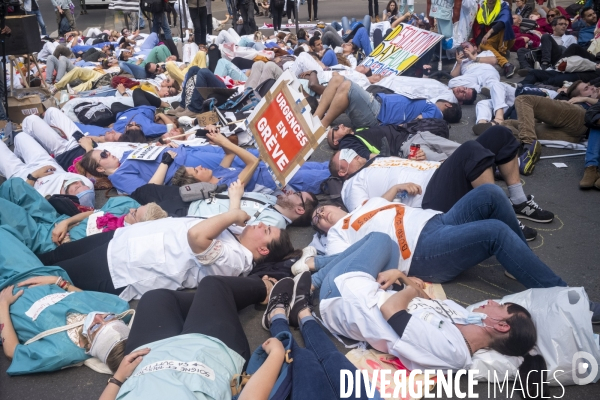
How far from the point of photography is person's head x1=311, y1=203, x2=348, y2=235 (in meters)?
4.12

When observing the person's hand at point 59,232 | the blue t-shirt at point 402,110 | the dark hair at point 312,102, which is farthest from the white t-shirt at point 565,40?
the person's hand at point 59,232

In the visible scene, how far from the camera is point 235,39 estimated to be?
1204 centimetres

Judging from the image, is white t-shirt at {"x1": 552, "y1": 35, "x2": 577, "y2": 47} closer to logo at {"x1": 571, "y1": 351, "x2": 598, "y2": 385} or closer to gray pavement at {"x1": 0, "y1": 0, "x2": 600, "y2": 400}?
gray pavement at {"x1": 0, "y1": 0, "x2": 600, "y2": 400}

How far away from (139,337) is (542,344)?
83.6 inches

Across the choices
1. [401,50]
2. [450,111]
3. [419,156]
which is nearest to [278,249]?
[419,156]

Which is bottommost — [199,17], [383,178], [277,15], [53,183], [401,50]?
[53,183]

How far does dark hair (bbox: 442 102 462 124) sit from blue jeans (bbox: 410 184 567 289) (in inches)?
135

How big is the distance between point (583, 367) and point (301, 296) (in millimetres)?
1613

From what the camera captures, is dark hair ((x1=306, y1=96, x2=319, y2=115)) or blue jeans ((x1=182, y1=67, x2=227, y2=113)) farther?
blue jeans ((x1=182, y1=67, x2=227, y2=113))

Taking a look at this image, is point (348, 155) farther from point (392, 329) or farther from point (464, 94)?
point (464, 94)

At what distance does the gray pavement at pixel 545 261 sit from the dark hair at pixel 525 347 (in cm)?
12

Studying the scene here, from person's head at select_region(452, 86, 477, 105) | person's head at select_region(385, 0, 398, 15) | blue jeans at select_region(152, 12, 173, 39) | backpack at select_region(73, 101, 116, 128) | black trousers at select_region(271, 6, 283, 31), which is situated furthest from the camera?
black trousers at select_region(271, 6, 283, 31)

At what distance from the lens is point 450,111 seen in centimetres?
676

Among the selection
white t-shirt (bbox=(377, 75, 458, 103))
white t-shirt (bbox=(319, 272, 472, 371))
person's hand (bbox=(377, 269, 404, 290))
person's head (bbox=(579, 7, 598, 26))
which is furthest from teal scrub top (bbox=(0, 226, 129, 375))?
person's head (bbox=(579, 7, 598, 26))
